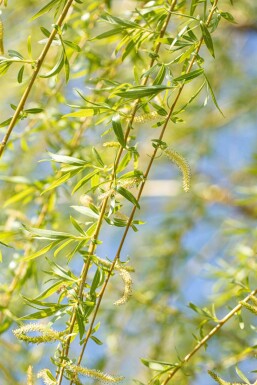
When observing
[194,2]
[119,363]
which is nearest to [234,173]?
[119,363]

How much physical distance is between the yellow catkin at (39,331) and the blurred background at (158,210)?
0.29 metres

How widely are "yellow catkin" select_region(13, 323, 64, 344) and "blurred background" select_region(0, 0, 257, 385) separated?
0.95 feet

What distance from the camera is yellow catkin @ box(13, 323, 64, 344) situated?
2.09ft

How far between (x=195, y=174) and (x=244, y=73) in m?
0.46

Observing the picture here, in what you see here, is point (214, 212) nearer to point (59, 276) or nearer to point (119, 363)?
point (119, 363)

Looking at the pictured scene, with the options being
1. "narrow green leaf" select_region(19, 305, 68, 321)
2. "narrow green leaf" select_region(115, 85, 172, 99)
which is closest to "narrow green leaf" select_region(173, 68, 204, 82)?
"narrow green leaf" select_region(115, 85, 172, 99)

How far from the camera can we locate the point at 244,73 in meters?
2.34

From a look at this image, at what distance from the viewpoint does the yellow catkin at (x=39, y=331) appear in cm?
64

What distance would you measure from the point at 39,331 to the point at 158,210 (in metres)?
Result: 1.78

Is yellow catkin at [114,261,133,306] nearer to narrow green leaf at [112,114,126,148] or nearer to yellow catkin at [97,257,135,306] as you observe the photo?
yellow catkin at [97,257,135,306]

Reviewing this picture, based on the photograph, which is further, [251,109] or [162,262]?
[251,109]

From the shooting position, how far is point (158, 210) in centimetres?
243

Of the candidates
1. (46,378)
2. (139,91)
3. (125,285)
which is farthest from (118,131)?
(46,378)

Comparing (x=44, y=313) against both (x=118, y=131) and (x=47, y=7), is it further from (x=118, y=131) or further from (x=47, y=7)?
(x=47, y=7)
